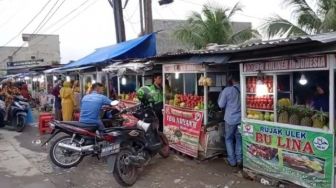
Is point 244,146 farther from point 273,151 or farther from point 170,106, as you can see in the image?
point 170,106

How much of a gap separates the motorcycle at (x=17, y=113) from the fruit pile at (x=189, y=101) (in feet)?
21.4

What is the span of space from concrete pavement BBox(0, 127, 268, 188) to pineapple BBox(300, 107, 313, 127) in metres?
1.35

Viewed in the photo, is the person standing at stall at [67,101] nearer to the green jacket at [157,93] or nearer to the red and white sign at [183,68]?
the green jacket at [157,93]

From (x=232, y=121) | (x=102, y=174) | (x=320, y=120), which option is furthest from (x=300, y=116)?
(x=102, y=174)

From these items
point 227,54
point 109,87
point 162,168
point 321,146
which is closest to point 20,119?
point 109,87

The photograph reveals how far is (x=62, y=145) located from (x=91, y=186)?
3.41ft

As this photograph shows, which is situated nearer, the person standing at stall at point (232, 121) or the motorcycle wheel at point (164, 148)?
the person standing at stall at point (232, 121)

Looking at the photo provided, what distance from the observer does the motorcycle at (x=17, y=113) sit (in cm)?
1348

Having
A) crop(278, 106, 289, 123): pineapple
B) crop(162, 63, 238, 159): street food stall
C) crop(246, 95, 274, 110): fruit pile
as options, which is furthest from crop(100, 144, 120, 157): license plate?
crop(278, 106, 289, 123): pineapple

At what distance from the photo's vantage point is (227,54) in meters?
7.22

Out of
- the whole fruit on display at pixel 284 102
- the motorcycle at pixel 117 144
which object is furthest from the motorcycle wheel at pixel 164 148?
the whole fruit on display at pixel 284 102

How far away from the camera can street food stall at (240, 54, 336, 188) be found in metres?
5.66

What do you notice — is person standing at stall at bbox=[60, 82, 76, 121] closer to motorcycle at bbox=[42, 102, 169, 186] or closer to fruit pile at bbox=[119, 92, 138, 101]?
fruit pile at bbox=[119, 92, 138, 101]

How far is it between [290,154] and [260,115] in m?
1.00
